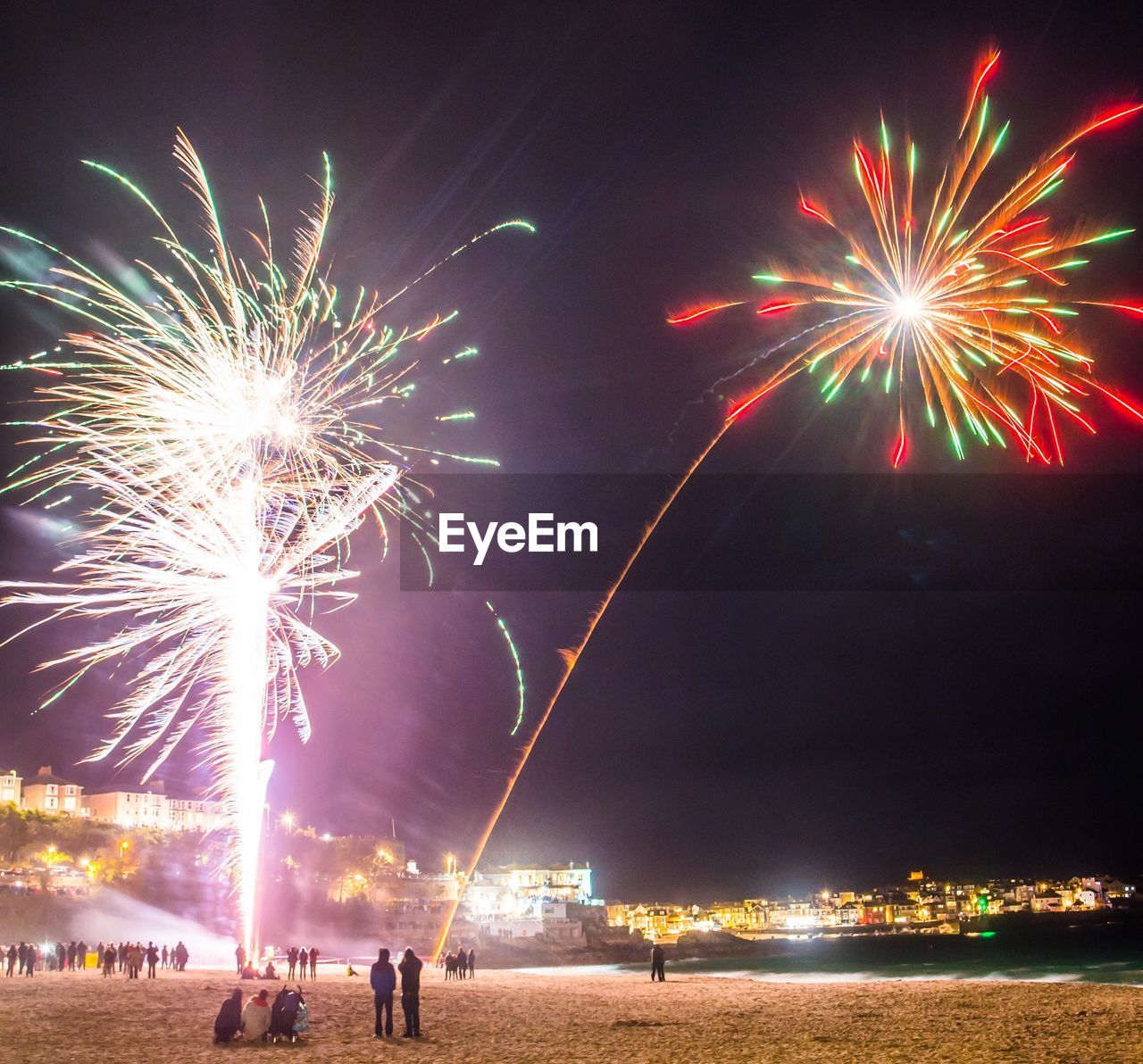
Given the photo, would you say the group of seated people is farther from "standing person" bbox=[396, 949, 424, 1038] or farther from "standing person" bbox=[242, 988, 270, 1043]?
"standing person" bbox=[396, 949, 424, 1038]

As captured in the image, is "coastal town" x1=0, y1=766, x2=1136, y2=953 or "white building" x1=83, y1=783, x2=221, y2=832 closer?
"coastal town" x1=0, y1=766, x2=1136, y2=953

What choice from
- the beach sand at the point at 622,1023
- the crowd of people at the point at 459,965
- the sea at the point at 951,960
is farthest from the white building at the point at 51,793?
the beach sand at the point at 622,1023

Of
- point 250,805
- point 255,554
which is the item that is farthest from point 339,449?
point 250,805

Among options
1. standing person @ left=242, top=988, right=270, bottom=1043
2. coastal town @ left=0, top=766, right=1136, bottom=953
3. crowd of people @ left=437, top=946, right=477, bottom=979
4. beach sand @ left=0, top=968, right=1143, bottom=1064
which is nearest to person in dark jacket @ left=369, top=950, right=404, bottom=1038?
beach sand @ left=0, top=968, right=1143, bottom=1064

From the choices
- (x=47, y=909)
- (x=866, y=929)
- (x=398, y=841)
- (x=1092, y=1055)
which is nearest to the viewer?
(x=1092, y=1055)

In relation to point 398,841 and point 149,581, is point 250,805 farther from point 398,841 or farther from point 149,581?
point 398,841
